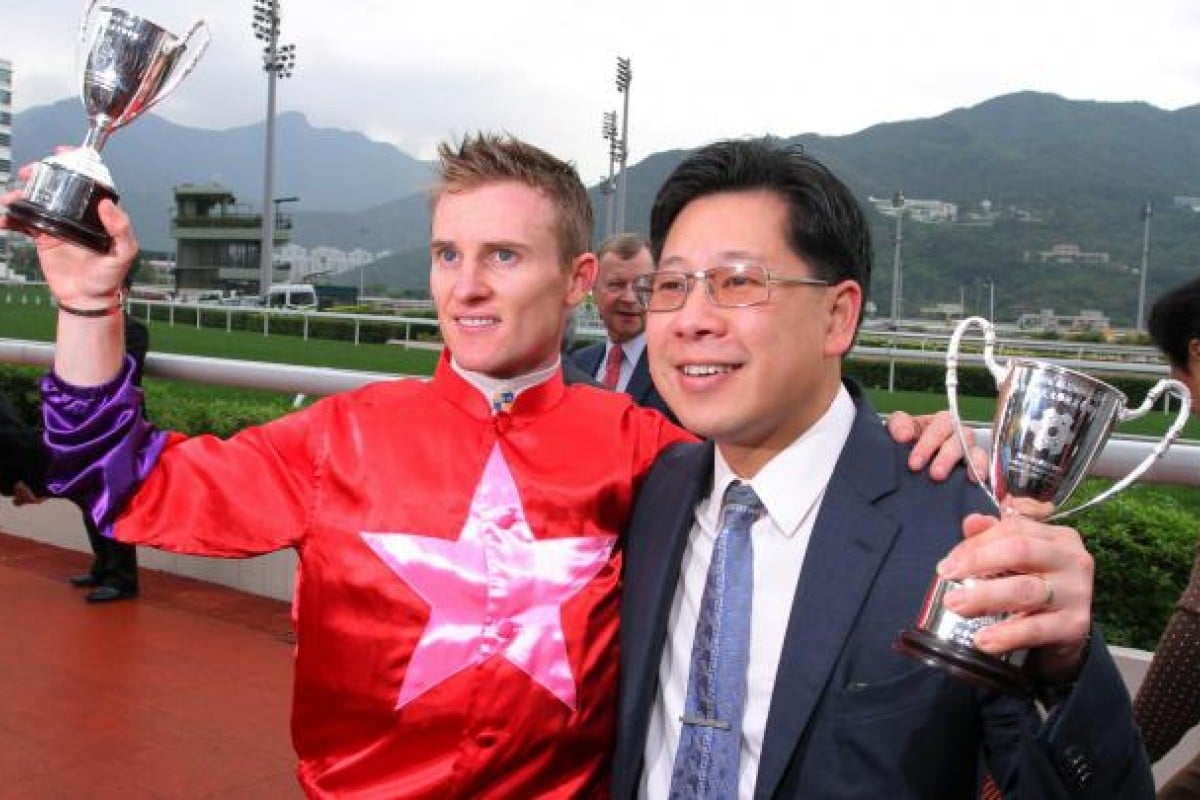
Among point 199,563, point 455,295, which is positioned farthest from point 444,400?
point 199,563

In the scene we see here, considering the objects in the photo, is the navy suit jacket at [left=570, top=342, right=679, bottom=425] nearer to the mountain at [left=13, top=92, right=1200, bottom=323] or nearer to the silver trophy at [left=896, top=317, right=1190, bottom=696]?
the silver trophy at [left=896, top=317, right=1190, bottom=696]

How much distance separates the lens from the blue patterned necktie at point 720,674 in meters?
1.48

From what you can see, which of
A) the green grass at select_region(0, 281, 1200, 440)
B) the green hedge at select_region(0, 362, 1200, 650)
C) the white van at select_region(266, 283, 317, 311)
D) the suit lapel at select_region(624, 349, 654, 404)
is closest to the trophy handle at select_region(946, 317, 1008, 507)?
the green hedge at select_region(0, 362, 1200, 650)

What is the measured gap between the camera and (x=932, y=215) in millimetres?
121312

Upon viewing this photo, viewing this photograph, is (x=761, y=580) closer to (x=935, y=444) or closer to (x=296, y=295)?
(x=935, y=444)

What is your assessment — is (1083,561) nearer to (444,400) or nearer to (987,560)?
(987,560)

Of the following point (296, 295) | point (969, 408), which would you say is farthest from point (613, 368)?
point (296, 295)

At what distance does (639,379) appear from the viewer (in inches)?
161

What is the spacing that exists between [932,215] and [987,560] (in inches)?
5011

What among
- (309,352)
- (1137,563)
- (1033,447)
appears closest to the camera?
(1033,447)

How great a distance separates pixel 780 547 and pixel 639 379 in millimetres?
2524

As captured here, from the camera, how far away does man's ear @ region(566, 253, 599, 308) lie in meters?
1.93

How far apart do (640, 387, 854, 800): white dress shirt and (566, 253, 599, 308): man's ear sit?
43 cm

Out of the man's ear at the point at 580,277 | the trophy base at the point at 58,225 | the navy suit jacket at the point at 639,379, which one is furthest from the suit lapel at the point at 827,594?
the navy suit jacket at the point at 639,379
